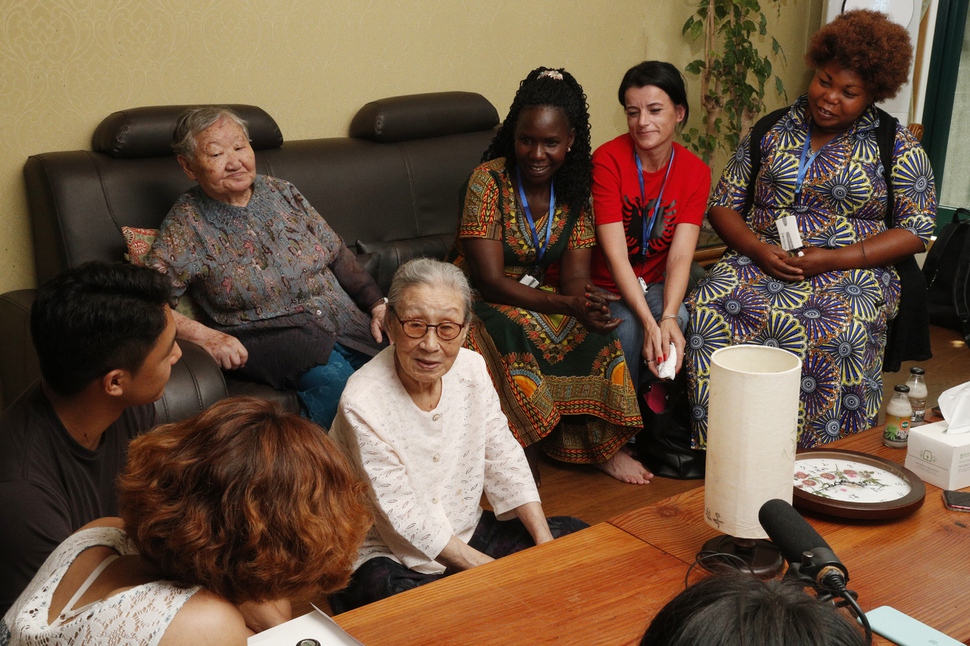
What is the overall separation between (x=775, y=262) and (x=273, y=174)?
1712mm

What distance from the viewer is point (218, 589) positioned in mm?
1121

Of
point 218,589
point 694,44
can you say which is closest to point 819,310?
point 694,44

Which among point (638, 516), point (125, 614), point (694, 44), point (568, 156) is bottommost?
point (638, 516)

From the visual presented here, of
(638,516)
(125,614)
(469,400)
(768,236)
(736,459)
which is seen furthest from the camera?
(768,236)

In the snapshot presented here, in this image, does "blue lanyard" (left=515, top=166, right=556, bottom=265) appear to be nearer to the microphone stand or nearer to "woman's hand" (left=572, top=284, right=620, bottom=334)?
"woman's hand" (left=572, top=284, right=620, bottom=334)

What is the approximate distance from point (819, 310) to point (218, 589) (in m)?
2.33

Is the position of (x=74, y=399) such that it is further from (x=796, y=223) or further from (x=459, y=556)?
(x=796, y=223)

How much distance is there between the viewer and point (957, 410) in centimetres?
182

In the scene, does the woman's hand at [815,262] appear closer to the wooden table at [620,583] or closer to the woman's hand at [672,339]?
the woman's hand at [672,339]

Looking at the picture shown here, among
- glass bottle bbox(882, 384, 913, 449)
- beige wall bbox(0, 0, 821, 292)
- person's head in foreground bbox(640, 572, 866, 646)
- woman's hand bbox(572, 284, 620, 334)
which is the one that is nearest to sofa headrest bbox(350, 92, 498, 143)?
beige wall bbox(0, 0, 821, 292)

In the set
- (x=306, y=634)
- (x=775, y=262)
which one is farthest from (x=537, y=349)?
(x=306, y=634)

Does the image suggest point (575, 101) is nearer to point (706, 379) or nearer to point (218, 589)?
point (706, 379)

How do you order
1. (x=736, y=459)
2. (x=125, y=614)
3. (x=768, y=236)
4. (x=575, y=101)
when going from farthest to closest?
(x=768, y=236) < (x=575, y=101) < (x=736, y=459) < (x=125, y=614)

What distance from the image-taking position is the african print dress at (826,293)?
2.94m
